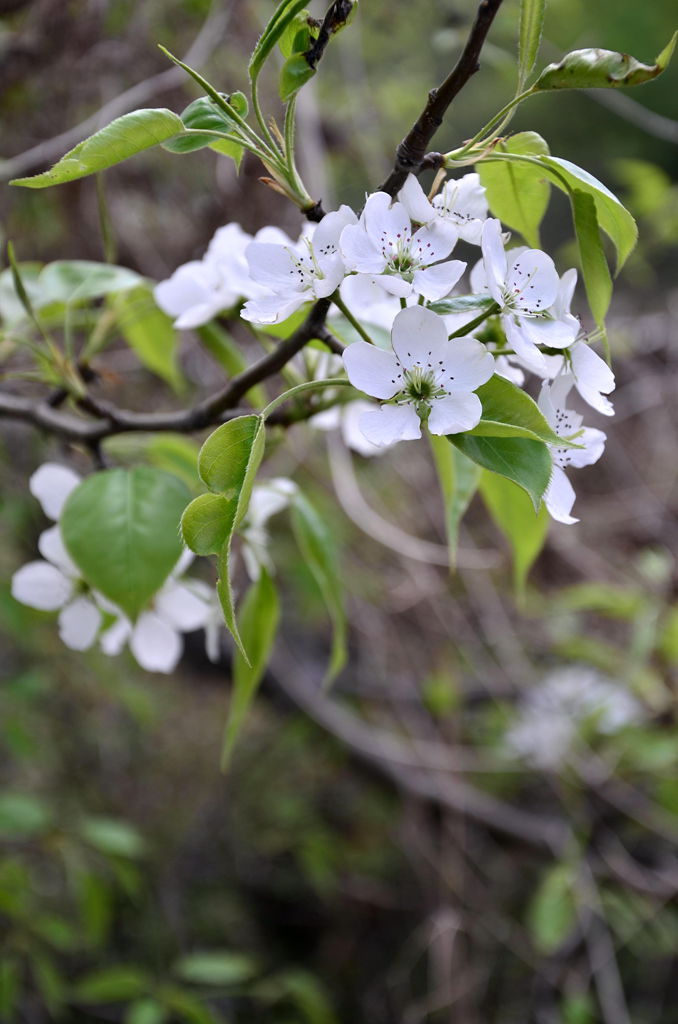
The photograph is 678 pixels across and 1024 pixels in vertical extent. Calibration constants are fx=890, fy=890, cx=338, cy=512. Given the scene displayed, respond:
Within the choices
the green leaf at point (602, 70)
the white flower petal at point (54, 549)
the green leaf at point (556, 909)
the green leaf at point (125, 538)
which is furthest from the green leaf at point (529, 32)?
the green leaf at point (556, 909)

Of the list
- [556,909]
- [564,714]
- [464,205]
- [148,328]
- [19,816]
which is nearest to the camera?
[464,205]

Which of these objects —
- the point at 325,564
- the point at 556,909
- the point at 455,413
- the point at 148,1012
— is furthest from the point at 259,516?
the point at 556,909

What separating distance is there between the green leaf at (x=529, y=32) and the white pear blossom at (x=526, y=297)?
0.06 meters

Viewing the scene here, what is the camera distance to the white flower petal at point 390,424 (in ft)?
1.23

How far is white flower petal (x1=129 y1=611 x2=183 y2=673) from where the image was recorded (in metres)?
0.56

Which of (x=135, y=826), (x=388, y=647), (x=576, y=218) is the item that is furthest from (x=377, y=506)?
(x=576, y=218)

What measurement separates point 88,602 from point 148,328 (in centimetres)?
25

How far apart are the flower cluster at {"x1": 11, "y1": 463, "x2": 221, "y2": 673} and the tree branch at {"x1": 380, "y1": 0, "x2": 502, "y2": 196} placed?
0.26 m

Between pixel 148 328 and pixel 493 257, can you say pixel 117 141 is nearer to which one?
pixel 493 257

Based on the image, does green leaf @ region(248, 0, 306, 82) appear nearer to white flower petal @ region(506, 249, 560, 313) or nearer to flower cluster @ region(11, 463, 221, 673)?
white flower petal @ region(506, 249, 560, 313)

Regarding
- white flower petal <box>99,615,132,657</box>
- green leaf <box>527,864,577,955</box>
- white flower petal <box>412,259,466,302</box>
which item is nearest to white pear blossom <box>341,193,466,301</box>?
white flower petal <box>412,259,466,302</box>

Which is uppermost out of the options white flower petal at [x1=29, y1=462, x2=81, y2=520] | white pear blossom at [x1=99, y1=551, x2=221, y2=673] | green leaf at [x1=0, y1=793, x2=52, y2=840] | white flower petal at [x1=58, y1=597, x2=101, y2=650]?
white flower petal at [x1=29, y1=462, x2=81, y2=520]

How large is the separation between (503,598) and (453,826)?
462 millimetres

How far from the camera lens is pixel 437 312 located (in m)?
0.39
